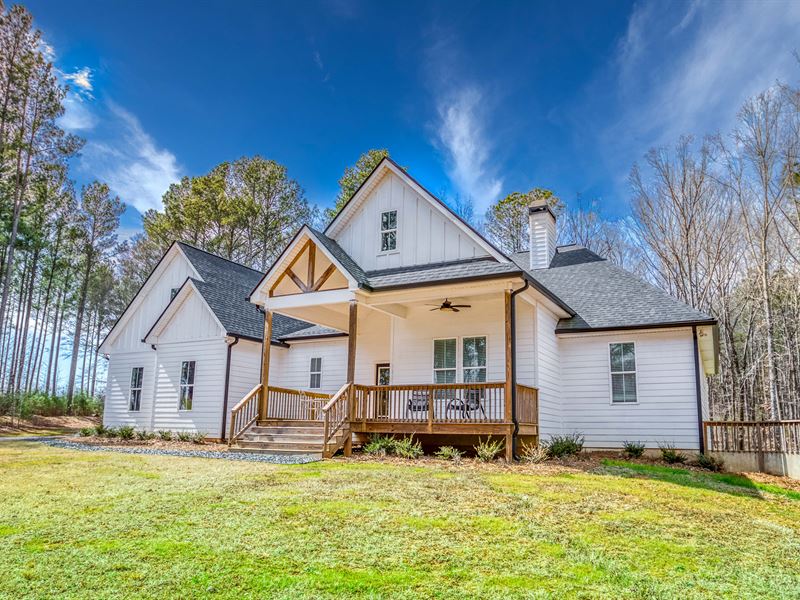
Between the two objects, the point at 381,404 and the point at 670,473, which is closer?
the point at 670,473

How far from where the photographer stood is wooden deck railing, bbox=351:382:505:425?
1244 centimetres

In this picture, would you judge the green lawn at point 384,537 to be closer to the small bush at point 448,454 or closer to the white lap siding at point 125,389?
the small bush at point 448,454

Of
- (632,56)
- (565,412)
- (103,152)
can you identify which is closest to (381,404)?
(565,412)

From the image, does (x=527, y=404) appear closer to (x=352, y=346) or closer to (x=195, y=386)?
(x=352, y=346)

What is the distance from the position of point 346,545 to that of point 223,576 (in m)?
A: 1.16

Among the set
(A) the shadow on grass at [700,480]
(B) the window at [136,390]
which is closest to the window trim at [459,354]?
(A) the shadow on grass at [700,480]

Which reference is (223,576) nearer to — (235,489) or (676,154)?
(235,489)

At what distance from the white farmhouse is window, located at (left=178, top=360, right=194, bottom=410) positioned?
5 cm

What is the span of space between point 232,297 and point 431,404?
35.3 feet

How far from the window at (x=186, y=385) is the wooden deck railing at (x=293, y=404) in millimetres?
4207

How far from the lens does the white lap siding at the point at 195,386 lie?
59.3 ft

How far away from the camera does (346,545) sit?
4.86 m

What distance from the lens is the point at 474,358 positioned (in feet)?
48.9

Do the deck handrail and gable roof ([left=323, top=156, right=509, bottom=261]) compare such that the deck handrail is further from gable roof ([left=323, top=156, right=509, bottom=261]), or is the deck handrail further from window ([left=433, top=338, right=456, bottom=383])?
gable roof ([left=323, top=156, right=509, bottom=261])
